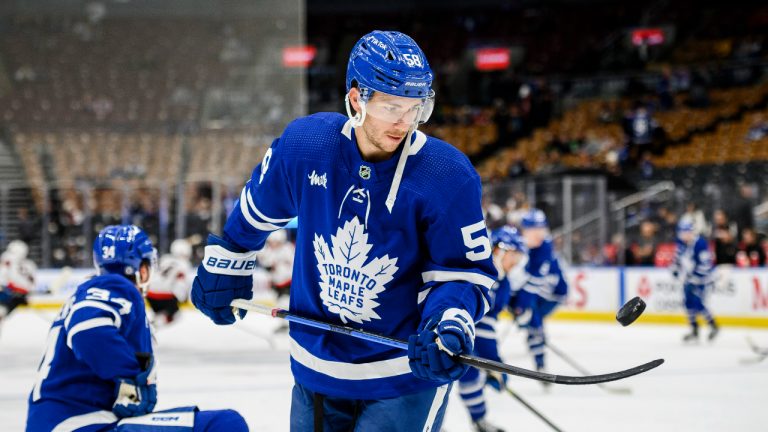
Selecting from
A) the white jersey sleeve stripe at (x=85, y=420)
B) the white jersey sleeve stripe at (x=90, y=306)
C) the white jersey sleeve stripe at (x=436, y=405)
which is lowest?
the white jersey sleeve stripe at (x=85, y=420)

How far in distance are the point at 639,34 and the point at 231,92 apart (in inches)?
389

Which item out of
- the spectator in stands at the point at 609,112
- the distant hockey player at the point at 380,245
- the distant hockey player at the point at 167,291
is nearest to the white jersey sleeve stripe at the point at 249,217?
the distant hockey player at the point at 380,245

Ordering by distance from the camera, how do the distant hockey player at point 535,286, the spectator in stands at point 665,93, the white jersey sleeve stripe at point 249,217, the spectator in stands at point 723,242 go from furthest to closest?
1. the spectator in stands at point 665,93
2. the spectator in stands at point 723,242
3. the distant hockey player at point 535,286
4. the white jersey sleeve stripe at point 249,217

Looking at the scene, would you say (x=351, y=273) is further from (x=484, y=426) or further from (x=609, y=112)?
(x=609, y=112)

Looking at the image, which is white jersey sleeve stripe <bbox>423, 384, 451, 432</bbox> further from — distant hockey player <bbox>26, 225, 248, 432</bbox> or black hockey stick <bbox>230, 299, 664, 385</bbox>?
→ distant hockey player <bbox>26, 225, 248, 432</bbox>

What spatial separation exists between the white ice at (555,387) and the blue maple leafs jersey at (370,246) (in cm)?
272

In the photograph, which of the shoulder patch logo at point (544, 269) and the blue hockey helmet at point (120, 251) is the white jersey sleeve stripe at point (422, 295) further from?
the shoulder patch logo at point (544, 269)

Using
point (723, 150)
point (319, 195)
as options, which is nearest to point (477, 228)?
point (319, 195)

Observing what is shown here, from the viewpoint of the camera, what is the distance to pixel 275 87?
33.4 feet

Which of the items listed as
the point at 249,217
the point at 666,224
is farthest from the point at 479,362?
the point at 666,224

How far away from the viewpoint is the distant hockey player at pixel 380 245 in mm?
1822

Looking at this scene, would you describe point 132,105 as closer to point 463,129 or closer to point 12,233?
point 12,233

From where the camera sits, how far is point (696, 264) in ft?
28.6

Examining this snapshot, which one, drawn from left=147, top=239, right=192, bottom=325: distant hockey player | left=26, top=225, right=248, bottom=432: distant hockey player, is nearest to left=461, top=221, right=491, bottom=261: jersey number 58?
left=26, top=225, right=248, bottom=432: distant hockey player
